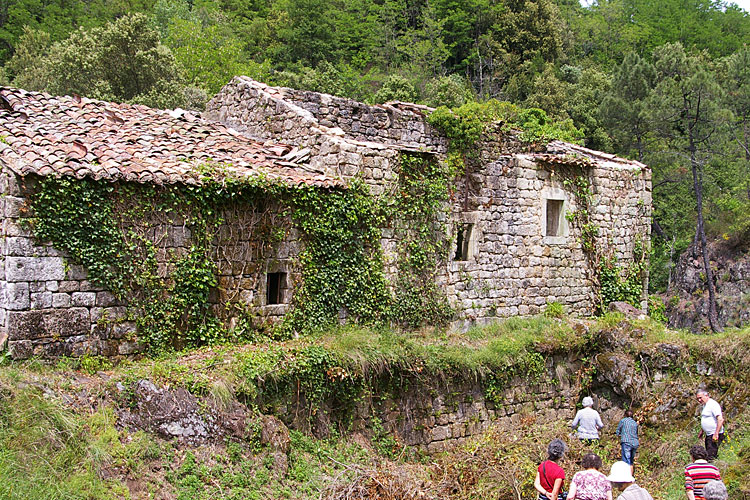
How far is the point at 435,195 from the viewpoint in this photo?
11914 mm

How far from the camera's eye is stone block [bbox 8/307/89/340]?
24.9 ft

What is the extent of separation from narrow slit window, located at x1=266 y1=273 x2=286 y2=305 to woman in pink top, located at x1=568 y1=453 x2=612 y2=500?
5353 mm

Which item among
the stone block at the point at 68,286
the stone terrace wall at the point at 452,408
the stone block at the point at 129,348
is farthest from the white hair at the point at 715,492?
the stone block at the point at 68,286

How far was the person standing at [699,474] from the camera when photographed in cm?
676

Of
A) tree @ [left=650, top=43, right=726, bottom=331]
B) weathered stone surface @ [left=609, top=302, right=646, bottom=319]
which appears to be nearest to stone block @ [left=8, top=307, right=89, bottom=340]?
weathered stone surface @ [left=609, top=302, right=646, bottom=319]

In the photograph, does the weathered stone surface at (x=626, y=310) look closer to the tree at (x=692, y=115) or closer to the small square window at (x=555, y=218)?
the small square window at (x=555, y=218)

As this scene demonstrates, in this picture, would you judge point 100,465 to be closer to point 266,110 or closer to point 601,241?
point 266,110

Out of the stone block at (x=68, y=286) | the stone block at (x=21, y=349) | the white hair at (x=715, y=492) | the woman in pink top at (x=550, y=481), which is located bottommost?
the woman in pink top at (x=550, y=481)

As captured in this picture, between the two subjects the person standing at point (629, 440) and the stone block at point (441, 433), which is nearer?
the person standing at point (629, 440)

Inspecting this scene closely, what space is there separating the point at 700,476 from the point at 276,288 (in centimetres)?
646

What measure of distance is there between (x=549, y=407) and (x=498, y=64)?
3066 cm

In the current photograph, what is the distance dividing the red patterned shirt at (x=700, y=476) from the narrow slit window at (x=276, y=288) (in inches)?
245

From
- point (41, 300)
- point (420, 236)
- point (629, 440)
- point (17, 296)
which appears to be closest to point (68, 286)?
point (41, 300)

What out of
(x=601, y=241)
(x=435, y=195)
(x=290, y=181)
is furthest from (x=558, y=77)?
(x=290, y=181)
